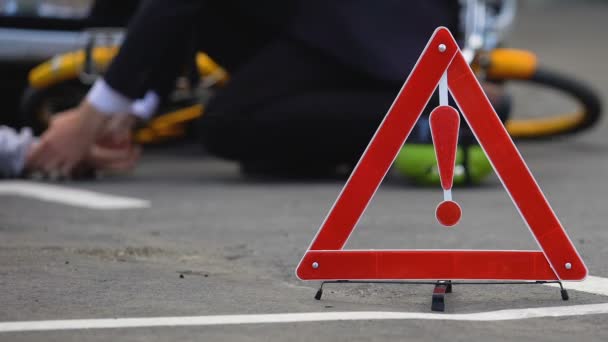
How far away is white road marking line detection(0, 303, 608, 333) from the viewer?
3.44 m

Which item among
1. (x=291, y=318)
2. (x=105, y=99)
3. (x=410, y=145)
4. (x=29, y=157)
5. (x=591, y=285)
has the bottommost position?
(x=291, y=318)

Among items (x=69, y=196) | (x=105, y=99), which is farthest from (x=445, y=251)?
(x=105, y=99)

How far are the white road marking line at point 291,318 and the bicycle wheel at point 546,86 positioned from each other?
4.82 meters

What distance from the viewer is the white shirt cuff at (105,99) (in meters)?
7.07

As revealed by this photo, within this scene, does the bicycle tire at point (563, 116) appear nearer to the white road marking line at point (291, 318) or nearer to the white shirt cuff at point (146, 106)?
the white shirt cuff at point (146, 106)

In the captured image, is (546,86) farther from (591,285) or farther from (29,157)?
(591,285)

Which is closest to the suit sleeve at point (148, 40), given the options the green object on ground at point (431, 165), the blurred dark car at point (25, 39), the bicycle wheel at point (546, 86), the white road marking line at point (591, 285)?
the green object on ground at point (431, 165)

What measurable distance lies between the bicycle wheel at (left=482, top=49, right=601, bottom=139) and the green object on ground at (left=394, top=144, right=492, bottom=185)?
1.36 metres

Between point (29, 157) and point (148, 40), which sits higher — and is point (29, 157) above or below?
below

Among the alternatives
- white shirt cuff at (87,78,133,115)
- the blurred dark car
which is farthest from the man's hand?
the blurred dark car

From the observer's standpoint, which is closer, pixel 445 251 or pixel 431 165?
pixel 445 251

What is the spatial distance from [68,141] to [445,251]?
374 cm

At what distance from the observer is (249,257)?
4750 millimetres

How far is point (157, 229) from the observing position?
18.1ft
